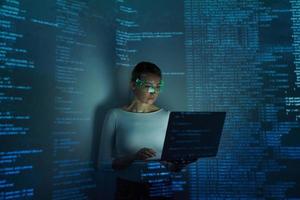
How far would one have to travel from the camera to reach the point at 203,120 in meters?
1.36

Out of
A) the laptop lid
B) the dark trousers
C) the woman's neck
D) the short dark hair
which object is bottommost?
the dark trousers

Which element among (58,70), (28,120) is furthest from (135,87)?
(28,120)

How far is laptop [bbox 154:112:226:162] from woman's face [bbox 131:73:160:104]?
30cm

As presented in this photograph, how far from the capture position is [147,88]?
1547 mm

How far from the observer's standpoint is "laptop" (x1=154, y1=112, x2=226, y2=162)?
4.30 ft

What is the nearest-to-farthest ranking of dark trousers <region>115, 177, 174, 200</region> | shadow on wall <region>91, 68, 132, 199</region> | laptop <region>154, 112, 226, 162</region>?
1. laptop <region>154, 112, 226, 162</region>
2. dark trousers <region>115, 177, 174, 200</region>
3. shadow on wall <region>91, 68, 132, 199</region>

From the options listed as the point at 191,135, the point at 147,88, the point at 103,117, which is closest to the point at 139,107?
the point at 147,88

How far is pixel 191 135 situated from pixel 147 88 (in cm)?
36

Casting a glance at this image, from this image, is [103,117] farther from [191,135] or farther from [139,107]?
[191,135]

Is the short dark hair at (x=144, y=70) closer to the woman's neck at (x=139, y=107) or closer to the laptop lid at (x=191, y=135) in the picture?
the woman's neck at (x=139, y=107)

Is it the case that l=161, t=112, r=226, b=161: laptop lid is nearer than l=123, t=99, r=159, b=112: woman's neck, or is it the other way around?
l=161, t=112, r=226, b=161: laptop lid

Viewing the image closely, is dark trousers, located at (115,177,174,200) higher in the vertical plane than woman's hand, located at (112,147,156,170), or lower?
lower

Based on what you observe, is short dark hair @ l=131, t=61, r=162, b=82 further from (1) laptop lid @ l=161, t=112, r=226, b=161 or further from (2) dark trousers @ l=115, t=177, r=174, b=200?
(2) dark trousers @ l=115, t=177, r=174, b=200

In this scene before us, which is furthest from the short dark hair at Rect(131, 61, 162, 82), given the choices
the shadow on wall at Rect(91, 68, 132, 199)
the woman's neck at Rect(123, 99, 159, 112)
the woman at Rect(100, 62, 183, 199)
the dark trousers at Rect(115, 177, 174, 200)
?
the dark trousers at Rect(115, 177, 174, 200)
